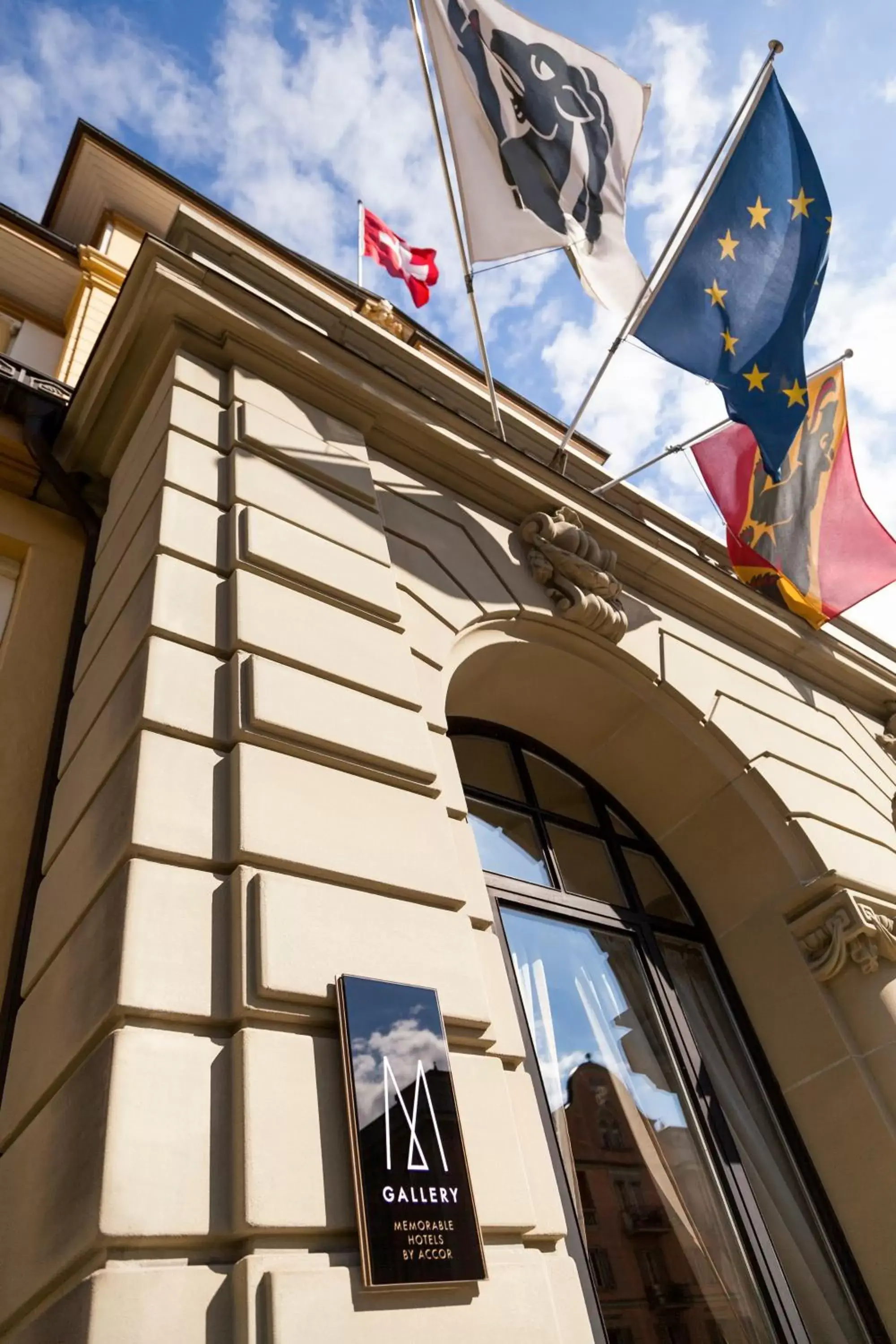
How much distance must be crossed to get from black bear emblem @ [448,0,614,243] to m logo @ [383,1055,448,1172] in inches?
220

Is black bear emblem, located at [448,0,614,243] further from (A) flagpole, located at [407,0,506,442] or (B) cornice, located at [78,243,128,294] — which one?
(B) cornice, located at [78,243,128,294]

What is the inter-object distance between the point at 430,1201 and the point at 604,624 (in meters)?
4.58

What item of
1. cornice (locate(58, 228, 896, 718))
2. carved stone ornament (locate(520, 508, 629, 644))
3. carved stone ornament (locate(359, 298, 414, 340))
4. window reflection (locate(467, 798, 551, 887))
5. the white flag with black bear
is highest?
carved stone ornament (locate(359, 298, 414, 340))

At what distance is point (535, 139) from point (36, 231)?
20.4ft

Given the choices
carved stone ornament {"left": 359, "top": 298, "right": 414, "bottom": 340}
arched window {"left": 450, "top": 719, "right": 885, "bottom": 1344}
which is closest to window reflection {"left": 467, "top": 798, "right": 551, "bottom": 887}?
arched window {"left": 450, "top": 719, "right": 885, "bottom": 1344}

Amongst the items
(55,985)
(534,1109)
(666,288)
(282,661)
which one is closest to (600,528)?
(666,288)

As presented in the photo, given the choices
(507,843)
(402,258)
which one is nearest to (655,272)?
(507,843)

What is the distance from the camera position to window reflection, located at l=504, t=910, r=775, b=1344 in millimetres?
4395

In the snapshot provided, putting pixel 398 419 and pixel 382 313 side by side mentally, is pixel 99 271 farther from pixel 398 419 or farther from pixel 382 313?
pixel 398 419

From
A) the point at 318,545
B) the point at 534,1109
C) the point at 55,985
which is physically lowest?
the point at 534,1109

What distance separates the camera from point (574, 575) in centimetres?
660

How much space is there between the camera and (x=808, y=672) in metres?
8.96

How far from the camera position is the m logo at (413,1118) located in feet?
8.58

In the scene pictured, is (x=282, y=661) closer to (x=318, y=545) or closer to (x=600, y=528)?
(x=318, y=545)
